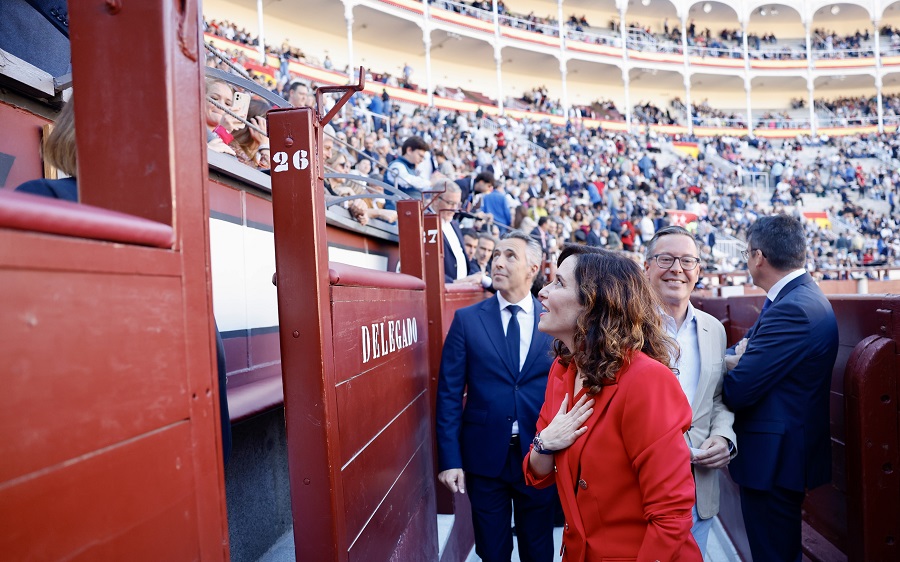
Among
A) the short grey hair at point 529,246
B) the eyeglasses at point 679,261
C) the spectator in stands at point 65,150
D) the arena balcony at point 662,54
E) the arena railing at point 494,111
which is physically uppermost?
the arena balcony at point 662,54

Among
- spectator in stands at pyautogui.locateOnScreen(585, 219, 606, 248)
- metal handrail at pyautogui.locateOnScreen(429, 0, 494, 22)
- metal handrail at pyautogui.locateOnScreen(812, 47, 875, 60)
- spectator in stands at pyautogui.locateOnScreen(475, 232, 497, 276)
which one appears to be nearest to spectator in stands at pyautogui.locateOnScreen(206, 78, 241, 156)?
spectator in stands at pyautogui.locateOnScreen(475, 232, 497, 276)

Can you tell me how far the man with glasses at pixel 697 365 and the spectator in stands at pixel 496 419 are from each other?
0.55 m

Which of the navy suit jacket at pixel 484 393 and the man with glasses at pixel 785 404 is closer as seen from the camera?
the man with glasses at pixel 785 404

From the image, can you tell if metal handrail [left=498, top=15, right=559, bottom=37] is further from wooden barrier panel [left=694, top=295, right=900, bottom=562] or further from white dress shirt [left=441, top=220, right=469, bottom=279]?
wooden barrier panel [left=694, top=295, right=900, bottom=562]

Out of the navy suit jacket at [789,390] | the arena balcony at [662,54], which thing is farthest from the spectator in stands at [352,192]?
the arena balcony at [662,54]

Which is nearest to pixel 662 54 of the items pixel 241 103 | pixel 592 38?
pixel 592 38

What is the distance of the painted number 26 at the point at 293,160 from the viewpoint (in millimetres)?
1631

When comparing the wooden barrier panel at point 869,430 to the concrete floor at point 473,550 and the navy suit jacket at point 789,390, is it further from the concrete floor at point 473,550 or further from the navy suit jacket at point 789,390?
the concrete floor at point 473,550

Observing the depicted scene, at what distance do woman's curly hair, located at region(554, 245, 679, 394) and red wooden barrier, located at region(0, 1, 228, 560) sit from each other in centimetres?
99

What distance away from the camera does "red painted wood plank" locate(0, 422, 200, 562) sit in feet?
2.33

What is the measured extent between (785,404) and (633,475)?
1.24 m

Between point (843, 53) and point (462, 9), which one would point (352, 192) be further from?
point (843, 53)

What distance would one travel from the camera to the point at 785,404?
2.59 m

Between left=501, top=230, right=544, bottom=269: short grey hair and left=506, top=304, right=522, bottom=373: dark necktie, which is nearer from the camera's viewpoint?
left=506, top=304, right=522, bottom=373: dark necktie
